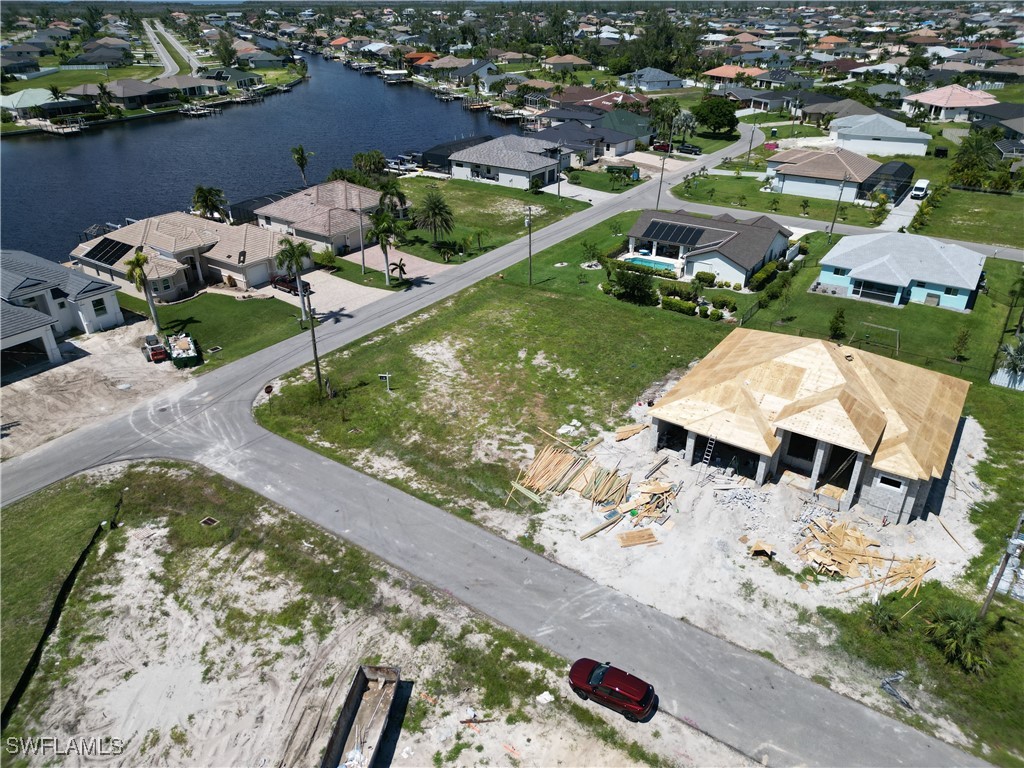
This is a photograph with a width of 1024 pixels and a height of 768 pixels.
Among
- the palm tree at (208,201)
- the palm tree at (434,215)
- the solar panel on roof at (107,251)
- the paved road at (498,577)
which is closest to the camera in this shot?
the paved road at (498,577)

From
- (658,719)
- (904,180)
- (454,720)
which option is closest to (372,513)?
(454,720)

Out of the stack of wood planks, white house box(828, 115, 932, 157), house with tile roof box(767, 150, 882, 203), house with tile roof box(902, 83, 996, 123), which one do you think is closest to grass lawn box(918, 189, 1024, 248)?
house with tile roof box(767, 150, 882, 203)

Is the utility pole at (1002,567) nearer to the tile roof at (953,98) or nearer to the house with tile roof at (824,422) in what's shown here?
the house with tile roof at (824,422)

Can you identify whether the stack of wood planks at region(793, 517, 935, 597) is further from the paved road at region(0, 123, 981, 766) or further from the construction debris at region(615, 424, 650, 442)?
the construction debris at region(615, 424, 650, 442)

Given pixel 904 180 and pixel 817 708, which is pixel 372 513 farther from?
pixel 904 180

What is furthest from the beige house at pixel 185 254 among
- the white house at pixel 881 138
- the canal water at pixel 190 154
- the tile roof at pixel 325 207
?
the white house at pixel 881 138
